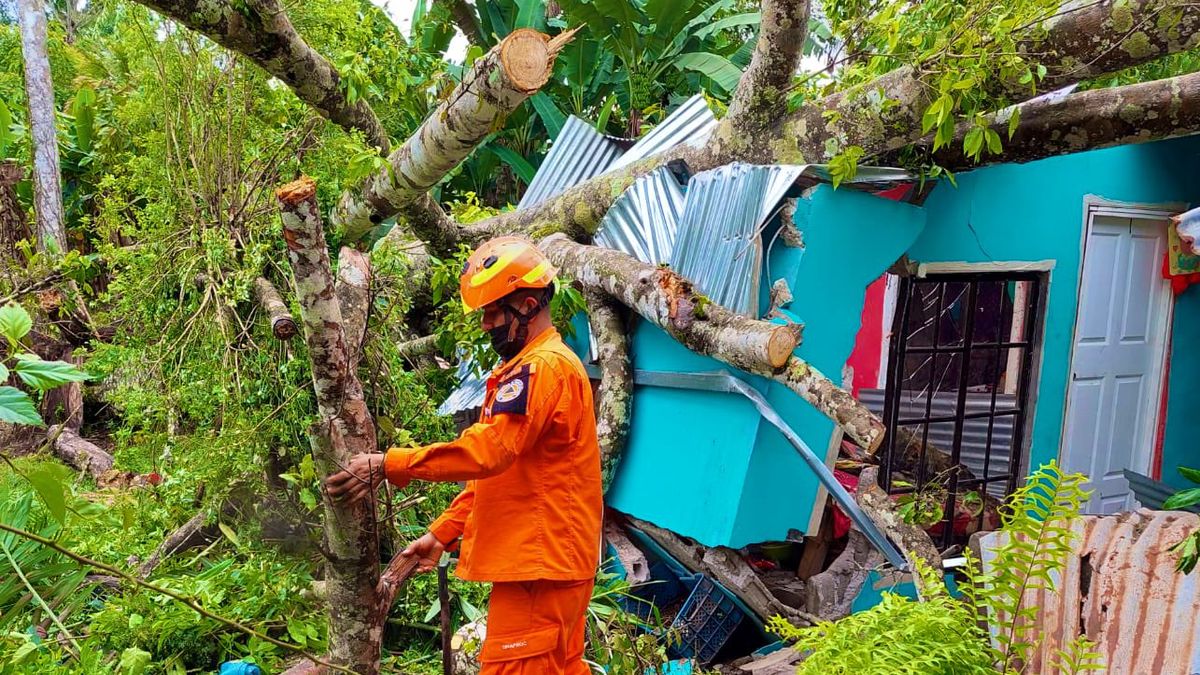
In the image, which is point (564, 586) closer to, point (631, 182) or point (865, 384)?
point (631, 182)

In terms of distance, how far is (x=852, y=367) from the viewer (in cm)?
608

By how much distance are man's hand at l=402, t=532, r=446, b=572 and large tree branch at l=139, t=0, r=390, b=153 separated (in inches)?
71.3

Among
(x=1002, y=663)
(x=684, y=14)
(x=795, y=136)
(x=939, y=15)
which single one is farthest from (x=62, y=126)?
(x=1002, y=663)

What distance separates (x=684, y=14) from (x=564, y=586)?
741 cm

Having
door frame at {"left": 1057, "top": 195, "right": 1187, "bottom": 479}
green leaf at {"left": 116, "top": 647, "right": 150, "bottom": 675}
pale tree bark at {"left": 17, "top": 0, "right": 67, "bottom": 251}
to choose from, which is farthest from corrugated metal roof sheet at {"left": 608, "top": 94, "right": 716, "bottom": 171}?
pale tree bark at {"left": 17, "top": 0, "right": 67, "bottom": 251}

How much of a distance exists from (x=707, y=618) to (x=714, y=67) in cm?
584

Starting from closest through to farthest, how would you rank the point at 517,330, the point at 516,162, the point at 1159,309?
the point at 517,330, the point at 1159,309, the point at 516,162

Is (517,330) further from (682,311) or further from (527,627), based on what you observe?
(682,311)

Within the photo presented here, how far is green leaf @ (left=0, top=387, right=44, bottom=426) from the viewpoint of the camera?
1.36m

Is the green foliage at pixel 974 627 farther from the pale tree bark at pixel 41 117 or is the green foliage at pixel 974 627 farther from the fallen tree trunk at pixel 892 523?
the pale tree bark at pixel 41 117

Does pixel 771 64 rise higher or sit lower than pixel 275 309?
higher

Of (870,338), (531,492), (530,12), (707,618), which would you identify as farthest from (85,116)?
(531,492)

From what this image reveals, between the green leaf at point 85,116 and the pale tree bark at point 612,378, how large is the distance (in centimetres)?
760

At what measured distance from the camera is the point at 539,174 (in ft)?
25.5
